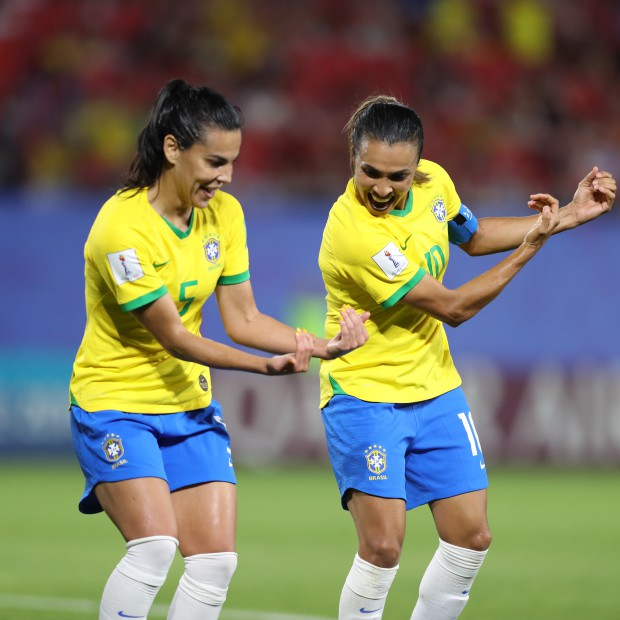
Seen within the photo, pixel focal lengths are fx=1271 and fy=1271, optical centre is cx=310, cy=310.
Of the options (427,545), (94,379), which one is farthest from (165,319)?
(427,545)

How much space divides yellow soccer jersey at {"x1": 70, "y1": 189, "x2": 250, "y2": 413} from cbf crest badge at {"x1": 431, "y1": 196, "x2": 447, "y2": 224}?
2.92ft

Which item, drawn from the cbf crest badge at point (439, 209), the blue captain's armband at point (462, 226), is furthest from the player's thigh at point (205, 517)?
the blue captain's armband at point (462, 226)

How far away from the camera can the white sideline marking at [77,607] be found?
6.28 meters

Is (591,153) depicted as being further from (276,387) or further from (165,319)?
(165,319)

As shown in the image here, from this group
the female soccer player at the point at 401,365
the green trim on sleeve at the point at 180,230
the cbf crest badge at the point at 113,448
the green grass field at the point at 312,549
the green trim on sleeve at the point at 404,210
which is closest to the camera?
the cbf crest badge at the point at 113,448

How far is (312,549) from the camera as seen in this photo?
8422mm

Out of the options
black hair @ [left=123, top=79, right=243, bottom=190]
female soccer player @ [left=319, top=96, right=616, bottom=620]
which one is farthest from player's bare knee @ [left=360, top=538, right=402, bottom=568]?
black hair @ [left=123, top=79, right=243, bottom=190]

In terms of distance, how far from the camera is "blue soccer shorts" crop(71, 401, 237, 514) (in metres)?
4.64

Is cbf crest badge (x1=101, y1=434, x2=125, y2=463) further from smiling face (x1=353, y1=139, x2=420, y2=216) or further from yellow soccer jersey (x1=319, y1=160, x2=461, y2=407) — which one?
smiling face (x1=353, y1=139, x2=420, y2=216)

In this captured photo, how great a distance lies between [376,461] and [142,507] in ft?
3.27

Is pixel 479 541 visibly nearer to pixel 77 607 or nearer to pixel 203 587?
pixel 203 587

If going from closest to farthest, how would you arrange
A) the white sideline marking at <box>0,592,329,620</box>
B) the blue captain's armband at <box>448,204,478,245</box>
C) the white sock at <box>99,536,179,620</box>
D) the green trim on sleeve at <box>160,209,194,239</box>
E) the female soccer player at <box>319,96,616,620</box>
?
the white sock at <box>99,536,179,620</box>, the green trim on sleeve at <box>160,209,194,239</box>, the female soccer player at <box>319,96,616,620</box>, the blue captain's armband at <box>448,204,478,245</box>, the white sideline marking at <box>0,592,329,620</box>

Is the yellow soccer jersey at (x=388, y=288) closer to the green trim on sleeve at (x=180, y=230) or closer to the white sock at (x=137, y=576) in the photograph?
the green trim on sleeve at (x=180, y=230)

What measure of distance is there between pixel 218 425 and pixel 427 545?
3945 millimetres
